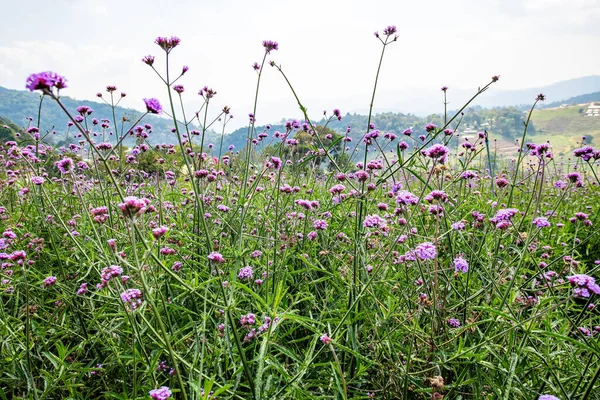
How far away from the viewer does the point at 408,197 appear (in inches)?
84.1

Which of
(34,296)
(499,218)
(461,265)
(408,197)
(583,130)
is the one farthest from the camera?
(583,130)

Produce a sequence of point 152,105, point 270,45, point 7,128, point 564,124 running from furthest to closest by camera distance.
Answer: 1. point 564,124
2. point 7,128
3. point 270,45
4. point 152,105

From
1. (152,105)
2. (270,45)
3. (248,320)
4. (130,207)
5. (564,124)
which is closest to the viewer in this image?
(130,207)

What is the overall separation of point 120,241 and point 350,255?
205 centimetres

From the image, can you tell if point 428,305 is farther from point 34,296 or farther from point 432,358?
point 34,296

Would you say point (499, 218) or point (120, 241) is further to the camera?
point (120, 241)

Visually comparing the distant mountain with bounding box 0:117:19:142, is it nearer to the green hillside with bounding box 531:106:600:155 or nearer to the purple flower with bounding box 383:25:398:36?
the purple flower with bounding box 383:25:398:36

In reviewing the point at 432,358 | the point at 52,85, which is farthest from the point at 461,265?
the point at 52,85

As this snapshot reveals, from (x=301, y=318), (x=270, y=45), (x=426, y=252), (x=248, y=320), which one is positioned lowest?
(x=248, y=320)

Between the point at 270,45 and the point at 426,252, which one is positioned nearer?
the point at 426,252

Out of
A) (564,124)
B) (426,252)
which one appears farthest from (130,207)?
(564,124)

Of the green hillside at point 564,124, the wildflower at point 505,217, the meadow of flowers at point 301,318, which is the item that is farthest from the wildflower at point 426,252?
the green hillside at point 564,124

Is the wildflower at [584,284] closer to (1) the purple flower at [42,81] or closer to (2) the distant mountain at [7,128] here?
(1) the purple flower at [42,81]

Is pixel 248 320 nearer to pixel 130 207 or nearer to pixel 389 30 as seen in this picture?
pixel 130 207
